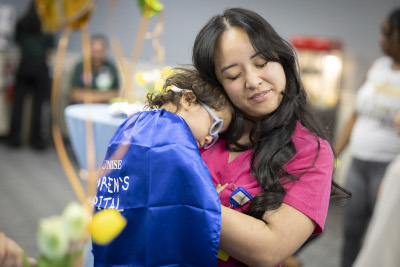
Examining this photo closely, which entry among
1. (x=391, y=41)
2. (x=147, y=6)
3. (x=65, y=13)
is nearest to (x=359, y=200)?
(x=391, y=41)

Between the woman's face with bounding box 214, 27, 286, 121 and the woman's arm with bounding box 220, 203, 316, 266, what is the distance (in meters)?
0.28

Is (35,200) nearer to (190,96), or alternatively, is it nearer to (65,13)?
(190,96)

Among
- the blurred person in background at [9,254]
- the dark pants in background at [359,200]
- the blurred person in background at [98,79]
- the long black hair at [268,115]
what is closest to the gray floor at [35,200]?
the dark pants in background at [359,200]

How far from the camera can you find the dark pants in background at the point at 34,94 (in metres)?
5.31

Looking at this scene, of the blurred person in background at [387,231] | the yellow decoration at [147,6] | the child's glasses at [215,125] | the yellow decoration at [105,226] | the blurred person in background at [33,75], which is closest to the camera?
the yellow decoration at [105,226]

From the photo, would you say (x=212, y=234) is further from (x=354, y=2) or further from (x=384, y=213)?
(x=354, y=2)

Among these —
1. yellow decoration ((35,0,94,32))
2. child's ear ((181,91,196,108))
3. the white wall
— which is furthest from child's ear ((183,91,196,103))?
the white wall

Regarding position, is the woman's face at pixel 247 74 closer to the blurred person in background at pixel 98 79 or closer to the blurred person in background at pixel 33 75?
the blurred person in background at pixel 98 79

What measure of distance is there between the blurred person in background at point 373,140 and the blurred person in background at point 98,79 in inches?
127

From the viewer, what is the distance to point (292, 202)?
1.06 m

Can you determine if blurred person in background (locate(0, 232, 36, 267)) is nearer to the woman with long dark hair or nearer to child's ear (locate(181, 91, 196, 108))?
the woman with long dark hair

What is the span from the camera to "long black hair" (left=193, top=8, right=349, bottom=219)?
3.66ft

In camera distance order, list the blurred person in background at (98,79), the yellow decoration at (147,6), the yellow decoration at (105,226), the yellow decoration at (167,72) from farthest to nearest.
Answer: the blurred person in background at (98,79) < the yellow decoration at (167,72) < the yellow decoration at (147,6) < the yellow decoration at (105,226)

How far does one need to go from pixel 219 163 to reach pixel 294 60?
1.13 ft
